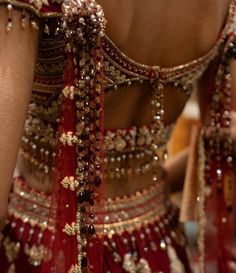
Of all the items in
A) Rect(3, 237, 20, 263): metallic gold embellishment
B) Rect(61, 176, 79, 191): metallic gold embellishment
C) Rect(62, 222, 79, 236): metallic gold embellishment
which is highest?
Rect(61, 176, 79, 191): metallic gold embellishment

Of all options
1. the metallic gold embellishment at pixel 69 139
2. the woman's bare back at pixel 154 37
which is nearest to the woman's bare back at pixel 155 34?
the woman's bare back at pixel 154 37

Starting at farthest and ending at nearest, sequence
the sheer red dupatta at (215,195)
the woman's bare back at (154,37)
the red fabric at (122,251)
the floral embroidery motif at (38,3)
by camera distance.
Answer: the sheer red dupatta at (215,195) → the red fabric at (122,251) → the woman's bare back at (154,37) → the floral embroidery motif at (38,3)

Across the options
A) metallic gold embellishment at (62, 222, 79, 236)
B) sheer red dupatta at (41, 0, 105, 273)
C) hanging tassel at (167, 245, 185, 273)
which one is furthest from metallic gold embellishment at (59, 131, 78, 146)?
hanging tassel at (167, 245, 185, 273)

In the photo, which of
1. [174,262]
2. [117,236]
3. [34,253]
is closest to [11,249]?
[34,253]

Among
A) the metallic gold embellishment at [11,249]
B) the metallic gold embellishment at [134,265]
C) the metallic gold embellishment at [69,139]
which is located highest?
the metallic gold embellishment at [69,139]

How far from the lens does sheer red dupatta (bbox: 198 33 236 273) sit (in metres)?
1.03

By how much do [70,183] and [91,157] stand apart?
0.05m

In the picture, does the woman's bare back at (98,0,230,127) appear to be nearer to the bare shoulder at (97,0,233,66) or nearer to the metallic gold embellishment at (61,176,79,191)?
the bare shoulder at (97,0,233,66)

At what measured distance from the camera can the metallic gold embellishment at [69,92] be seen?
2.44 feet

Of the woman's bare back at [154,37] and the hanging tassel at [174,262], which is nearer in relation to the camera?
the woman's bare back at [154,37]

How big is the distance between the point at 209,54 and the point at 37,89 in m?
0.28

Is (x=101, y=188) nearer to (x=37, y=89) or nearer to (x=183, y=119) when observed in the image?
(x=37, y=89)

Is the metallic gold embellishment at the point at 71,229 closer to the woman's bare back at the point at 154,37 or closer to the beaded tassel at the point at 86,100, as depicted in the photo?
the beaded tassel at the point at 86,100

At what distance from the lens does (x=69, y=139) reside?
755mm
